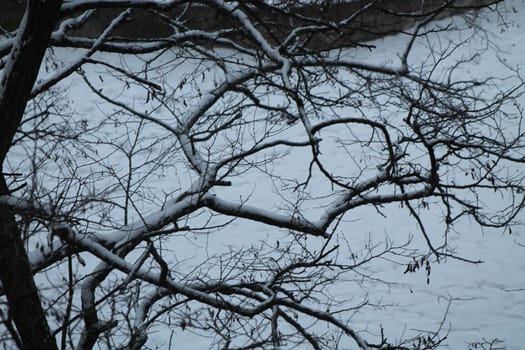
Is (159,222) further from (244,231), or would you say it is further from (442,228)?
(442,228)

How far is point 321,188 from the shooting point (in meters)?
10.3

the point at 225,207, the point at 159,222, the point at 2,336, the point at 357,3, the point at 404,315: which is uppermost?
the point at 357,3

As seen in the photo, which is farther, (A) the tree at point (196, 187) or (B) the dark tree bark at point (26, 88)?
(B) the dark tree bark at point (26, 88)

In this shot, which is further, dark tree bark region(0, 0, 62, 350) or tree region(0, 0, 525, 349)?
dark tree bark region(0, 0, 62, 350)

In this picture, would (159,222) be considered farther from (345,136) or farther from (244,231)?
(345,136)

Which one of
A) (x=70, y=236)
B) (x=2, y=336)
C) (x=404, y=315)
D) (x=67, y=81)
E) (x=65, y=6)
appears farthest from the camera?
(x=67, y=81)

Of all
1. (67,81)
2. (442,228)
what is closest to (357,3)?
(442,228)

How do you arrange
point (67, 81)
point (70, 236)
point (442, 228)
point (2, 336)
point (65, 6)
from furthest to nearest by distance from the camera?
point (67, 81) < point (442, 228) < point (65, 6) < point (70, 236) < point (2, 336)

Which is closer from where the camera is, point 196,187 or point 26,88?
point 26,88

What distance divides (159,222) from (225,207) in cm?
58

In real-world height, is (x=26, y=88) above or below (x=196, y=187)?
below

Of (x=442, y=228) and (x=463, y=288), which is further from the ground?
(x=442, y=228)

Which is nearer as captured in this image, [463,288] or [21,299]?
[21,299]

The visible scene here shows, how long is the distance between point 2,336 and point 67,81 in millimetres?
11140
